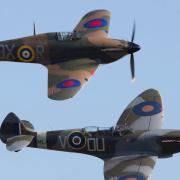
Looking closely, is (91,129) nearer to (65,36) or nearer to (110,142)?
(110,142)

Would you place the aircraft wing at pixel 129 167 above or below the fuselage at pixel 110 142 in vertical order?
below

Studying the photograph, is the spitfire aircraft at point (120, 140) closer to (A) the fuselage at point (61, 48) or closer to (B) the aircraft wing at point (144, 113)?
(B) the aircraft wing at point (144, 113)

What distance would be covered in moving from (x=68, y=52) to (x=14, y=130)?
24.0 ft

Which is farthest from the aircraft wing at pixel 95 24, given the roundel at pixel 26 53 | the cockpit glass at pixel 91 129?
the cockpit glass at pixel 91 129

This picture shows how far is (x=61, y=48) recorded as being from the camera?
46125mm

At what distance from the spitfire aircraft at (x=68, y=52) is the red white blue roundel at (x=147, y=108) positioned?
10.4ft

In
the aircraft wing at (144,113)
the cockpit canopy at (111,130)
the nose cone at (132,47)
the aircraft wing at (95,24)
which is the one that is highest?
the aircraft wing at (95,24)

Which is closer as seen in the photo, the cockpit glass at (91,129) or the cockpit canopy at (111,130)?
the cockpit canopy at (111,130)

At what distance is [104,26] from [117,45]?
3.24 meters

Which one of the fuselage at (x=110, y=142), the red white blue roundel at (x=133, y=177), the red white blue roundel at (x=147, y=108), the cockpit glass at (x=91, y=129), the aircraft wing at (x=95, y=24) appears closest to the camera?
the red white blue roundel at (x=133, y=177)

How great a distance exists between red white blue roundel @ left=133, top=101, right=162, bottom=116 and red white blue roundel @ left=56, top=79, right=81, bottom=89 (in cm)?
374

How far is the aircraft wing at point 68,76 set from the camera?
4247cm

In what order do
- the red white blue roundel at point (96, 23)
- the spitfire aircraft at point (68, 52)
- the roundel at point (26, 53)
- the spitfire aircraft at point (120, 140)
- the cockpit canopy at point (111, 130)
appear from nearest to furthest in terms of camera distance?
1. the spitfire aircraft at point (120, 140)
2. the cockpit canopy at point (111, 130)
3. the spitfire aircraft at point (68, 52)
4. the roundel at point (26, 53)
5. the red white blue roundel at point (96, 23)

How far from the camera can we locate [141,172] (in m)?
37.2
